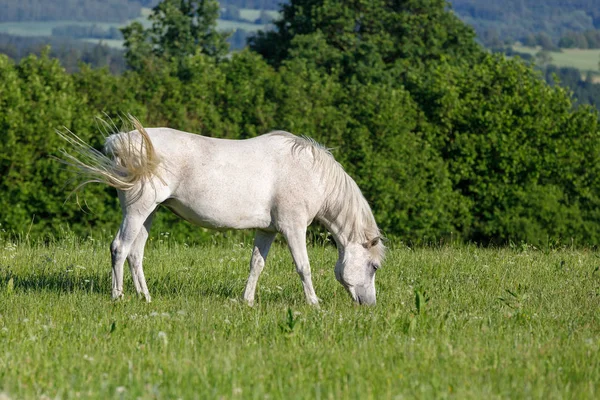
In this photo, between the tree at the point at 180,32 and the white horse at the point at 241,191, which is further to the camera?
the tree at the point at 180,32

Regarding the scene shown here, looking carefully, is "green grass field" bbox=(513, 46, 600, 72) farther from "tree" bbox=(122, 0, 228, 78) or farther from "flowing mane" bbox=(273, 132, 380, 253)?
"flowing mane" bbox=(273, 132, 380, 253)

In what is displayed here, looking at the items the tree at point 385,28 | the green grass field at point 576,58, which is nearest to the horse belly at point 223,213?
the tree at point 385,28

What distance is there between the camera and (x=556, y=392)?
4516mm

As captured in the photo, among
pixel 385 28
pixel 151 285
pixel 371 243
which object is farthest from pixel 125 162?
pixel 385 28

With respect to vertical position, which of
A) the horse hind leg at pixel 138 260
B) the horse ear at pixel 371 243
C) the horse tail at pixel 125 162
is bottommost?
the horse hind leg at pixel 138 260

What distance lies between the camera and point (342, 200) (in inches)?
327

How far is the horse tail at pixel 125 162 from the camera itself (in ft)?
25.0

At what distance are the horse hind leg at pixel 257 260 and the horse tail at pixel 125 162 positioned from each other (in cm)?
141

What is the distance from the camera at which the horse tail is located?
7633 mm

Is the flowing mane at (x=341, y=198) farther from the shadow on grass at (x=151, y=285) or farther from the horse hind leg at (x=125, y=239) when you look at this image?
the horse hind leg at (x=125, y=239)

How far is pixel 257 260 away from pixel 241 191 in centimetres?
90

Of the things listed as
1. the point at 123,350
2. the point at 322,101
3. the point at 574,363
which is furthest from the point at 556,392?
the point at 322,101

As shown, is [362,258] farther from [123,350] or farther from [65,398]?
[65,398]

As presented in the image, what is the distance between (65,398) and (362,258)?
4376 mm
